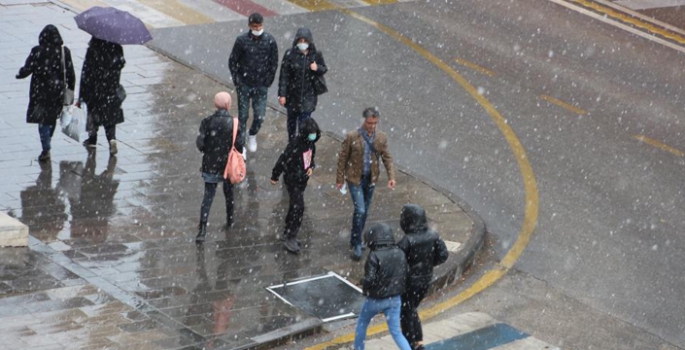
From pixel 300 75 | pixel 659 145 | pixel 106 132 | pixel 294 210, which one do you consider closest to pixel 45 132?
pixel 106 132

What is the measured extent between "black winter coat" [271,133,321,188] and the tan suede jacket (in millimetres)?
343

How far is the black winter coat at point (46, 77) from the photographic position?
1691 centimetres

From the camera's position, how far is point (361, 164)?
15016 millimetres

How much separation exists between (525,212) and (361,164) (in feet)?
9.95

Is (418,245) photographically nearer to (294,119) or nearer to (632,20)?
(294,119)

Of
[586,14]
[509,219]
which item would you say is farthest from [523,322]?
[586,14]

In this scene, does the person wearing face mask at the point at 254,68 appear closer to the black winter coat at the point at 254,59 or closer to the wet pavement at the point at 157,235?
the black winter coat at the point at 254,59

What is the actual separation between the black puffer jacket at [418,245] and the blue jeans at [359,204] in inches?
104

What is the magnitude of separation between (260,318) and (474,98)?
26.4ft

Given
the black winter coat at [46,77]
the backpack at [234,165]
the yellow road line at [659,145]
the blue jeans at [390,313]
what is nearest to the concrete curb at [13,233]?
the backpack at [234,165]

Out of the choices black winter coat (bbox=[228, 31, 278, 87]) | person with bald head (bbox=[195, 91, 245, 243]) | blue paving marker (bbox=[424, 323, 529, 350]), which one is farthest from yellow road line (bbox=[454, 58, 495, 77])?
blue paving marker (bbox=[424, 323, 529, 350])

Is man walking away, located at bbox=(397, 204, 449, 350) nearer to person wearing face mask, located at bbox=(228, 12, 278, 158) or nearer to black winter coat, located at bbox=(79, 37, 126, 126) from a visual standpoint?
person wearing face mask, located at bbox=(228, 12, 278, 158)

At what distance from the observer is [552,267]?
15.8 metres

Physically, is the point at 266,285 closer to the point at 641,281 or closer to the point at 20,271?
the point at 20,271
